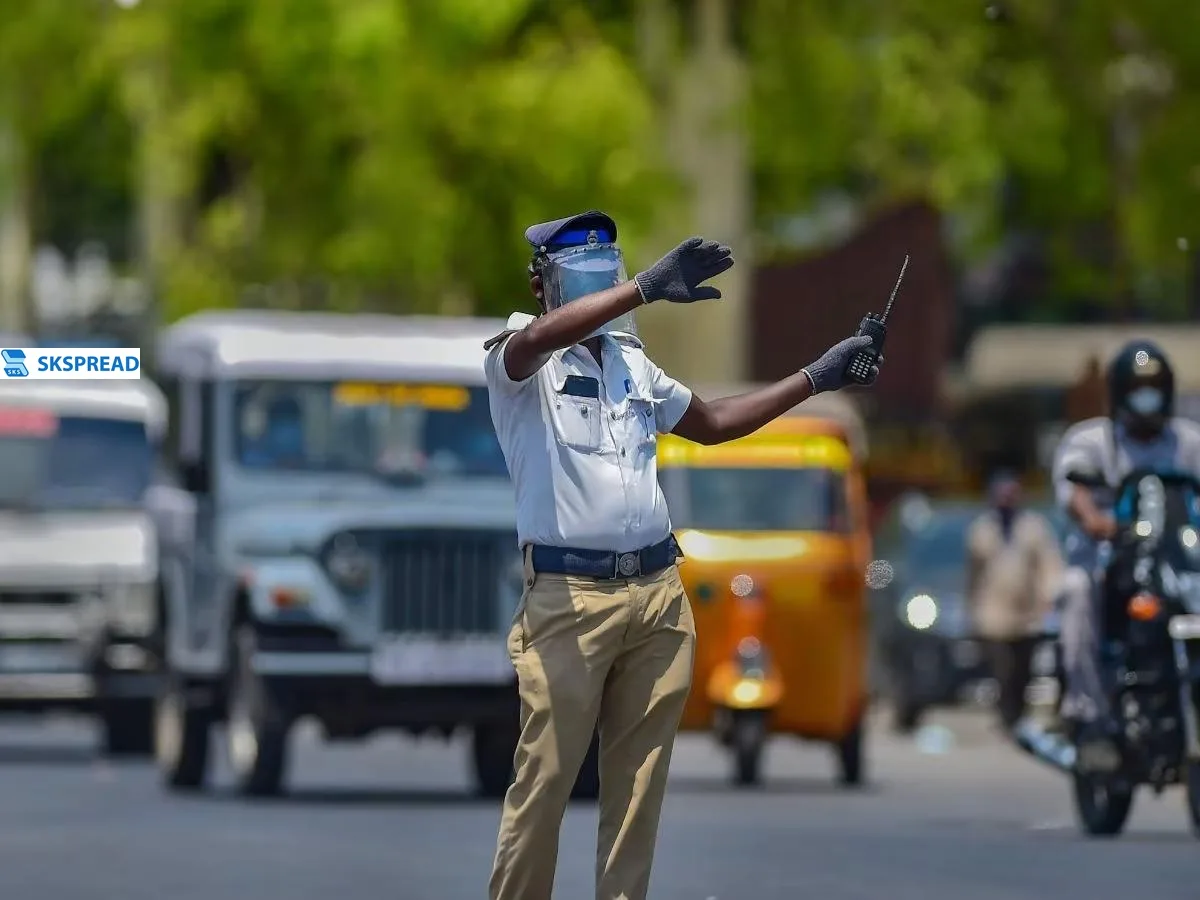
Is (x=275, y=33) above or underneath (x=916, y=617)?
above

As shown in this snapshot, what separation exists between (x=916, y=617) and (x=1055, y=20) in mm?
7868

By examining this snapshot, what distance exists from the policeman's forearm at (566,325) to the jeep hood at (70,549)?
1324cm

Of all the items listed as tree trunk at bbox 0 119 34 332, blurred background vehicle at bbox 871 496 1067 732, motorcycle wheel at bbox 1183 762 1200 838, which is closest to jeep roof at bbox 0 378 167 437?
blurred background vehicle at bbox 871 496 1067 732

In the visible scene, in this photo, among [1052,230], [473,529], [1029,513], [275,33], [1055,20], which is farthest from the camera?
[1052,230]

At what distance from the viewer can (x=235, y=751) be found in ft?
62.1

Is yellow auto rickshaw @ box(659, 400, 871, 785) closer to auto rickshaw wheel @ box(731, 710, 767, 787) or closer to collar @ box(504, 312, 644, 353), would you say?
auto rickshaw wheel @ box(731, 710, 767, 787)

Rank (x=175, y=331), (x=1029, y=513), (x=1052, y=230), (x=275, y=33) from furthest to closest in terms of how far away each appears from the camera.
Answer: (x=1052, y=230) < (x=275, y=33) < (x=1029, y=513) < (x=175, y=331)

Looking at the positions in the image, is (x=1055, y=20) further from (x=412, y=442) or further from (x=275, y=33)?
(x=412, y=442)

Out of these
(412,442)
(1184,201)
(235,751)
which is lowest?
(235,751)

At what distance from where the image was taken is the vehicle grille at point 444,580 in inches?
730

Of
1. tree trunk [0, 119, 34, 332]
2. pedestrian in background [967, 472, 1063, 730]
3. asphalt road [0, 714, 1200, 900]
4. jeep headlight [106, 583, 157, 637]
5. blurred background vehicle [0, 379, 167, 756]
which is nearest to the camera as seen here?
asphalt road [0, 714, 1200, 900]

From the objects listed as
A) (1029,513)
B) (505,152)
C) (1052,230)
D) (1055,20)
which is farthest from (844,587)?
(1052,230)

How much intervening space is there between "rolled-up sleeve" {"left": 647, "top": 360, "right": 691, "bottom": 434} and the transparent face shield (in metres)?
0.14

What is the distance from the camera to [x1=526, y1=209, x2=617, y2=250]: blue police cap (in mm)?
9320
